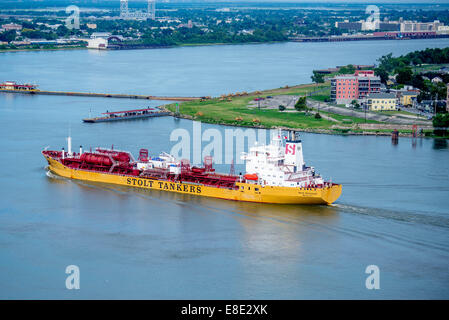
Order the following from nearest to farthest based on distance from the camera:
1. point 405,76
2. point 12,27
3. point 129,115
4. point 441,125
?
point 441,125
point 129,115
point 405,76
point 12,27

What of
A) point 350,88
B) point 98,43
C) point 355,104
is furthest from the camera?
point 98,43

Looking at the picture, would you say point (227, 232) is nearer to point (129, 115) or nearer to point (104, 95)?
point (129, 115)

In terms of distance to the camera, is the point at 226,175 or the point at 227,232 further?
the point at 226,175

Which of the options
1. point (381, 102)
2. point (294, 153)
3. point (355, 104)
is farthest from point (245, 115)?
point (294, 153)

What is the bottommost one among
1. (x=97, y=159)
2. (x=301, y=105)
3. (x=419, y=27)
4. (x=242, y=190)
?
(x=242, y=190)

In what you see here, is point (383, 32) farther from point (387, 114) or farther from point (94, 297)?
point (94, 297)
